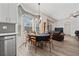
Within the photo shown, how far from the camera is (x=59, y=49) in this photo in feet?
7.18

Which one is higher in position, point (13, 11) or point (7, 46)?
point (13, 11)

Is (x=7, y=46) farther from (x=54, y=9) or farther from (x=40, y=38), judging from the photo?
(x=54, y=9)

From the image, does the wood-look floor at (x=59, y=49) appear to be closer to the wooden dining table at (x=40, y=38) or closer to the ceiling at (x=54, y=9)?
the wooden dining table at (x=40, y=38)

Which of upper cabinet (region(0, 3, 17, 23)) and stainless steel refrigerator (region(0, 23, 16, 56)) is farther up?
upper cabinet (region(0, 3, 17, 23))

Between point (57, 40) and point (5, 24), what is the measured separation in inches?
42.8

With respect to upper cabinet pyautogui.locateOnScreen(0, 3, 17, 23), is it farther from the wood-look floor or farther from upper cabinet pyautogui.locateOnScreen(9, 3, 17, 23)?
the wood-look floor

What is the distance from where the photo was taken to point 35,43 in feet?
7.37

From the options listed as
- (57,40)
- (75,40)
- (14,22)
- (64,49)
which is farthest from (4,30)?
(75,40)

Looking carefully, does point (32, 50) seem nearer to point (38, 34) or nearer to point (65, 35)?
point (38, 34)

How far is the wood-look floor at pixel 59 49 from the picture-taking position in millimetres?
2148

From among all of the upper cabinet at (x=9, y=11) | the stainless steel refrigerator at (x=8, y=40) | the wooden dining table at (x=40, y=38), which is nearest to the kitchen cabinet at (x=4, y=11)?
the upper cabinet at (x=9, y=11)

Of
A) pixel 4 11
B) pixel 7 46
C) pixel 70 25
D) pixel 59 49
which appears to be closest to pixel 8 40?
pixel 7 46

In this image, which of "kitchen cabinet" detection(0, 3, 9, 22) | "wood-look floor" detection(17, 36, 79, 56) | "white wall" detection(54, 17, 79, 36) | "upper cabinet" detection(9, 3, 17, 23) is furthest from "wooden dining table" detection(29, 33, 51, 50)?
"kitchen cabinet" detection(0, 3, 9, 22)

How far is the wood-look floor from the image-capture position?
7.05ft
